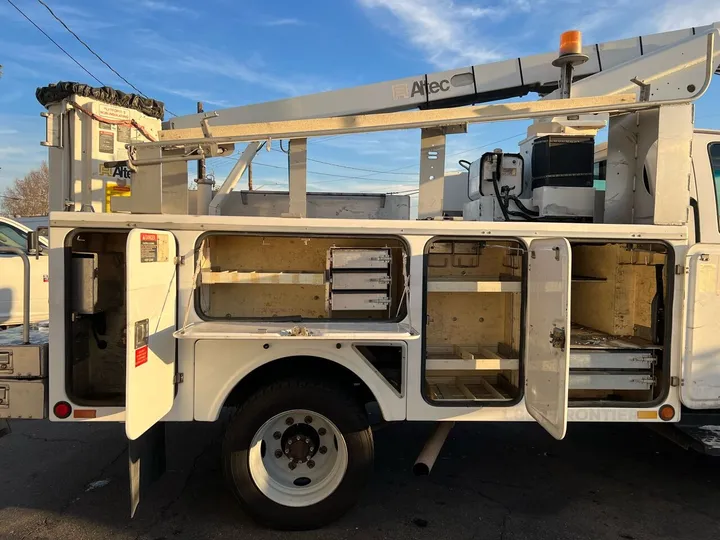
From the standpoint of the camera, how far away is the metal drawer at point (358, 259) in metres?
3.24

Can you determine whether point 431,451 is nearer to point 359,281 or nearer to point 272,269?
point 359,281

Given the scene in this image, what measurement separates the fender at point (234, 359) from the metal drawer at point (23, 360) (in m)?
0.95

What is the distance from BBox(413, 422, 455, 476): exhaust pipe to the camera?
3.12 meters

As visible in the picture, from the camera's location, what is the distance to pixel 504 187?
13.6 ft

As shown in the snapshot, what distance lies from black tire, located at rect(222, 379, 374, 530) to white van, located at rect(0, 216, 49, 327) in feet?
14.4

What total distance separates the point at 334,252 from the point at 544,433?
315 cm

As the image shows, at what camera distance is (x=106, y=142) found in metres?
3.94

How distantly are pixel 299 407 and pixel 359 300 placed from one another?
800 millimetres

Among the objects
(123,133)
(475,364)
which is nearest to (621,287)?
(475,364)

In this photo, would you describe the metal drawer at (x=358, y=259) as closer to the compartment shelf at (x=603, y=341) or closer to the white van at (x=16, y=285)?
the compartment shelf at (x=603, y=341)

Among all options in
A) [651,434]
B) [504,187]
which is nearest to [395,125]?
[504,187]

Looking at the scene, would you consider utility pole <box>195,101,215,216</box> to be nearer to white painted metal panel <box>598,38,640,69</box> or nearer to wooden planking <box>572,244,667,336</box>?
wooden planking <box>572,244,667,336</box>

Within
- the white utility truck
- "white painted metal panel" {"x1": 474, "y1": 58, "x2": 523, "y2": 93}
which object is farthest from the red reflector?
"white painted metal panel" {"x1": 474, "y1": 58, "x2": 523, "y2": 93}

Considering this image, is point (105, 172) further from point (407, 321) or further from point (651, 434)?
point (651, 434)
